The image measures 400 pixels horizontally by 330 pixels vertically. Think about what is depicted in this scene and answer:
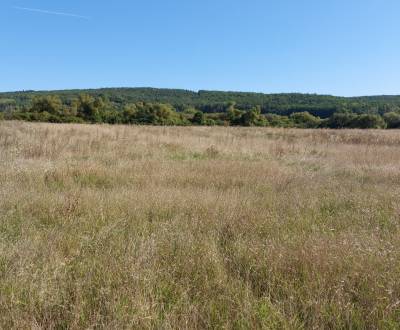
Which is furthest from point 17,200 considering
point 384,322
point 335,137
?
point 335,137

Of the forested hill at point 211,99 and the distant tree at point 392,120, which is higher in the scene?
the forested hill at point 211,99

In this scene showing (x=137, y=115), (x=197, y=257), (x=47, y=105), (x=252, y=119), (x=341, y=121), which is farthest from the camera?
(x=137, y=115)

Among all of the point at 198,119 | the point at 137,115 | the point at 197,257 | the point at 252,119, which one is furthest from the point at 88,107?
the point at 197,257

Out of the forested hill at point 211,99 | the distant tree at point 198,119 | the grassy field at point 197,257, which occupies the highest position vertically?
the forested hill at point 211,99

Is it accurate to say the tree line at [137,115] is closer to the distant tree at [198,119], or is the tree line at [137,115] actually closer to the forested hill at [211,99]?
the distant tree at [198,119]

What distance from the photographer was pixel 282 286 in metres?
2.52

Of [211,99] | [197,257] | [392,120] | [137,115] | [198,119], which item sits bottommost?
[197,257]

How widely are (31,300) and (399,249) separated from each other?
10.3 feet

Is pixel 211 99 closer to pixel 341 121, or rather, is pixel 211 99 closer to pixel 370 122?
pixel 341 121

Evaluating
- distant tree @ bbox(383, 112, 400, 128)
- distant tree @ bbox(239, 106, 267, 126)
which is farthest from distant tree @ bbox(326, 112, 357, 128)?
distant tree @ bbox(239, 106, 267, 126)

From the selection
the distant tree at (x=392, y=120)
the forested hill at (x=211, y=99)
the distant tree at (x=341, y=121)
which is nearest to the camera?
the distant tree at (x=392, y=120)

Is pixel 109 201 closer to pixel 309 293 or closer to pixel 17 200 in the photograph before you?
pixel 17 200

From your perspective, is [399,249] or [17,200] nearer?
[399,249]

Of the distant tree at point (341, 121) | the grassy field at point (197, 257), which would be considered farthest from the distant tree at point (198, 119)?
the grassy field at point (197, 257)
